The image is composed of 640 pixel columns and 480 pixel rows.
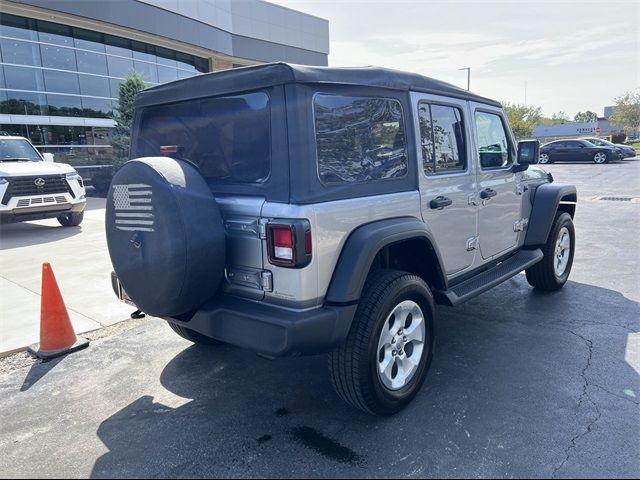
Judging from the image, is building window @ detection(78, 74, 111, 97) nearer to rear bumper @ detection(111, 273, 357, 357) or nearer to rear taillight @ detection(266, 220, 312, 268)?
rear bumper @ detection(111, 273, 357, 357)

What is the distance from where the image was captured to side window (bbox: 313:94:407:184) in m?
2.65

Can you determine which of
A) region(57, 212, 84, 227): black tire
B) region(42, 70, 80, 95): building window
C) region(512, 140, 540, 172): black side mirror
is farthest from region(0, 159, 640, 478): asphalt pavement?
region(42, 70, 80, 95): building window

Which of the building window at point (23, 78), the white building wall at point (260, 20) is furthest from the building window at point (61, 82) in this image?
the white building wall at point (260, 20)

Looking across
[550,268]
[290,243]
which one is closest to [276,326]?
[290,243]

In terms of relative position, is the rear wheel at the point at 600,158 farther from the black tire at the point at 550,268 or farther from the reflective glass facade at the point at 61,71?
the black tire at the point at 550,268

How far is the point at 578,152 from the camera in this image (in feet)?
82.9

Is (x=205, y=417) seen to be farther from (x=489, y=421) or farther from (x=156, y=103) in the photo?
(x=156, y=103)

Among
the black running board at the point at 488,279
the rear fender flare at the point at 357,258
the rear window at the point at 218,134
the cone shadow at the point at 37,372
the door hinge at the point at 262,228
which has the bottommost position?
the cone shadow at the point at 37,372

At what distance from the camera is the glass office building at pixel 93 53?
16844 mm

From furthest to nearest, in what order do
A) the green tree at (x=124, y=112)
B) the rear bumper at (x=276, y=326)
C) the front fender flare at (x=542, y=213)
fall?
the green tree at (x=124, y=112) < the front fender flare at (x=542, y=213) < the rear bumper at (x=276, y=326)

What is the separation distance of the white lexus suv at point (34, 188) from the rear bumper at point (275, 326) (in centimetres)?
816

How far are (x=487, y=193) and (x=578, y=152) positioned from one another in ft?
82.5

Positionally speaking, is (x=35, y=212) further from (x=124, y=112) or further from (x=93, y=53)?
(x=93, y=53)

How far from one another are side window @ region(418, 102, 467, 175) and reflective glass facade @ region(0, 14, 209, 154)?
1817 cm
